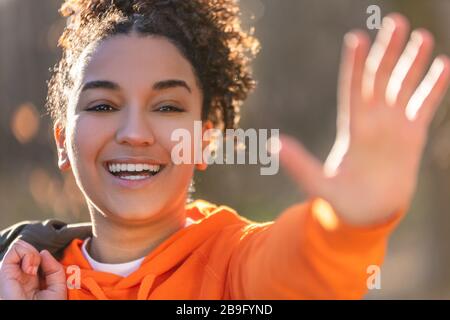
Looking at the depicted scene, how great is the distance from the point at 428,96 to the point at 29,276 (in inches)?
40.6

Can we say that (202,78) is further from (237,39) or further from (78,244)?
(78,244)

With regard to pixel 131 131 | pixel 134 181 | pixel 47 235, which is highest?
pixel 131 131

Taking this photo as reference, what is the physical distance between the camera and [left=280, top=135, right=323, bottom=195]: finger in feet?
3.52

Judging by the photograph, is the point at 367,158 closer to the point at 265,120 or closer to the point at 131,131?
the point at 131,131

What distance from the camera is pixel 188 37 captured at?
1.84 m

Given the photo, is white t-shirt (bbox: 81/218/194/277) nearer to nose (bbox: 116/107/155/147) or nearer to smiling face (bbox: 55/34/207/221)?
smiling face (bbox: 55/34/207/221)

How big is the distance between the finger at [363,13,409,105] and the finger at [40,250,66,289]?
904 millimetres

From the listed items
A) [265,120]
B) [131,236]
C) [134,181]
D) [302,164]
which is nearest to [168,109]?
[134,181]

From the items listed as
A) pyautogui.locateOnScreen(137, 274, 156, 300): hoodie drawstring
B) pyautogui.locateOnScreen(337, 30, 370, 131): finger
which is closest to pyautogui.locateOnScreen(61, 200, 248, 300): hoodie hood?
pyautogui.locateOnScreen(137, 274, 156, 300): hoodie drawstring

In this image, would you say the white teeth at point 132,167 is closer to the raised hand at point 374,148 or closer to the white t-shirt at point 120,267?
the white t-shirt at point 120,267

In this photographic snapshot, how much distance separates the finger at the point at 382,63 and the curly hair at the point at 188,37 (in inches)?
30.4

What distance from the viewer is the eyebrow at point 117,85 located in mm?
1670
